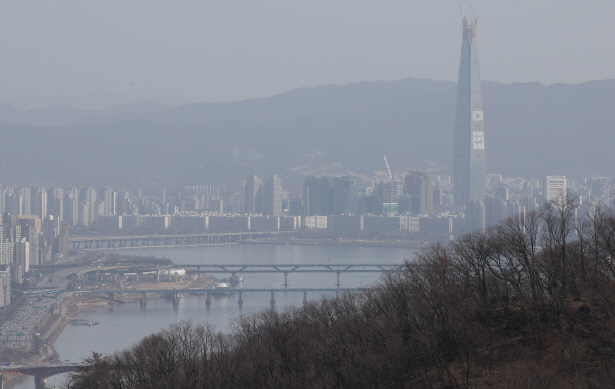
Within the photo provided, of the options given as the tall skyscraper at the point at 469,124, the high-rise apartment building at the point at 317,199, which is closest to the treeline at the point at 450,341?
the high-rise apartment building at the point at 317,199

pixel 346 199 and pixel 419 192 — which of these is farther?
pixel 346 199

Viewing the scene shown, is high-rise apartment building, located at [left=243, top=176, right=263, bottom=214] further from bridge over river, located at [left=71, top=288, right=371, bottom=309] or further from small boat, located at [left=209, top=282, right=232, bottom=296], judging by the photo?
bridge over river, located at [left=71, top=288, right=371, bottom=309]

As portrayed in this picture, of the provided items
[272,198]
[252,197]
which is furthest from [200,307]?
[252,197]

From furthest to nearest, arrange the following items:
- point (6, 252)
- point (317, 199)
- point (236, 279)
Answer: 1. point (317, 199)
2. point (6, 252)
3. point (236, 279)

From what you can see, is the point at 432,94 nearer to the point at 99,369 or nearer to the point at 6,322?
the point at 6,322

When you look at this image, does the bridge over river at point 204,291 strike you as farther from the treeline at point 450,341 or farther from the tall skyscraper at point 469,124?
the tall skyscraper at point 469,124

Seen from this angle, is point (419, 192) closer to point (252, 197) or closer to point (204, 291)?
point (252, 197)

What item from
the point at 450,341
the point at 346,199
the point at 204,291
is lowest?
the point at 204,291
